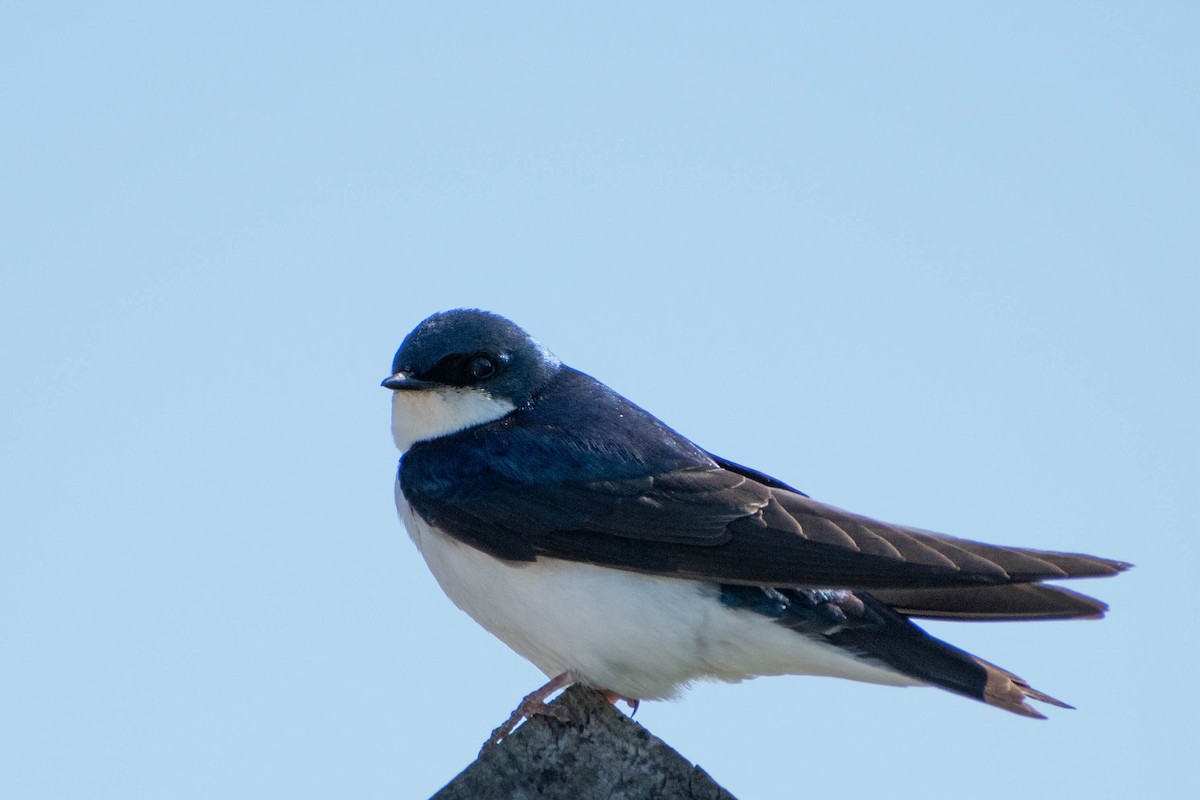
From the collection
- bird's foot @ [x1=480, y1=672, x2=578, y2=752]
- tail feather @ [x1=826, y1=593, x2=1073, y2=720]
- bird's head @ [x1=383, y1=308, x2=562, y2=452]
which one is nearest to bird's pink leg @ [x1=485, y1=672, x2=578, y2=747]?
bird's foot @ [x1=480, y1=672, x2=578, y2=752]

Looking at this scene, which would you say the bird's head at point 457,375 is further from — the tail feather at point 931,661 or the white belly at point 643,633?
the tail feather at point 931,661

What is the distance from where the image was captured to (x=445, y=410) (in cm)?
453

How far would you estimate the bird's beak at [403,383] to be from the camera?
443cm

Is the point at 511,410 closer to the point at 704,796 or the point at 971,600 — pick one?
the point at 971,600

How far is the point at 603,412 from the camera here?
4.41 m

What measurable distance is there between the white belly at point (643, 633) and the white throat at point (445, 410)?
25.5 inches

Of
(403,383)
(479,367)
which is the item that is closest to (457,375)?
(479,367)

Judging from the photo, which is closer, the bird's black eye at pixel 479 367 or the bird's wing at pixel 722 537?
the bird's wing at pixel 722 537

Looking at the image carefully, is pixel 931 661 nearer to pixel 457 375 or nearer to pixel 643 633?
pixel 643 633

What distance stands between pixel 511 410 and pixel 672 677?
3.32 feet

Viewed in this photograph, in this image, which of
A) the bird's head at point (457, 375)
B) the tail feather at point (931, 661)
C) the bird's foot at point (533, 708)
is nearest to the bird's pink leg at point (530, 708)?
the bird's foot at point (533, 708)

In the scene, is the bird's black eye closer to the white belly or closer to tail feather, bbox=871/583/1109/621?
the white belly

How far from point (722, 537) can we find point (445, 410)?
3.43 ft

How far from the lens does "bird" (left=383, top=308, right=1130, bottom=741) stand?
3617mm
